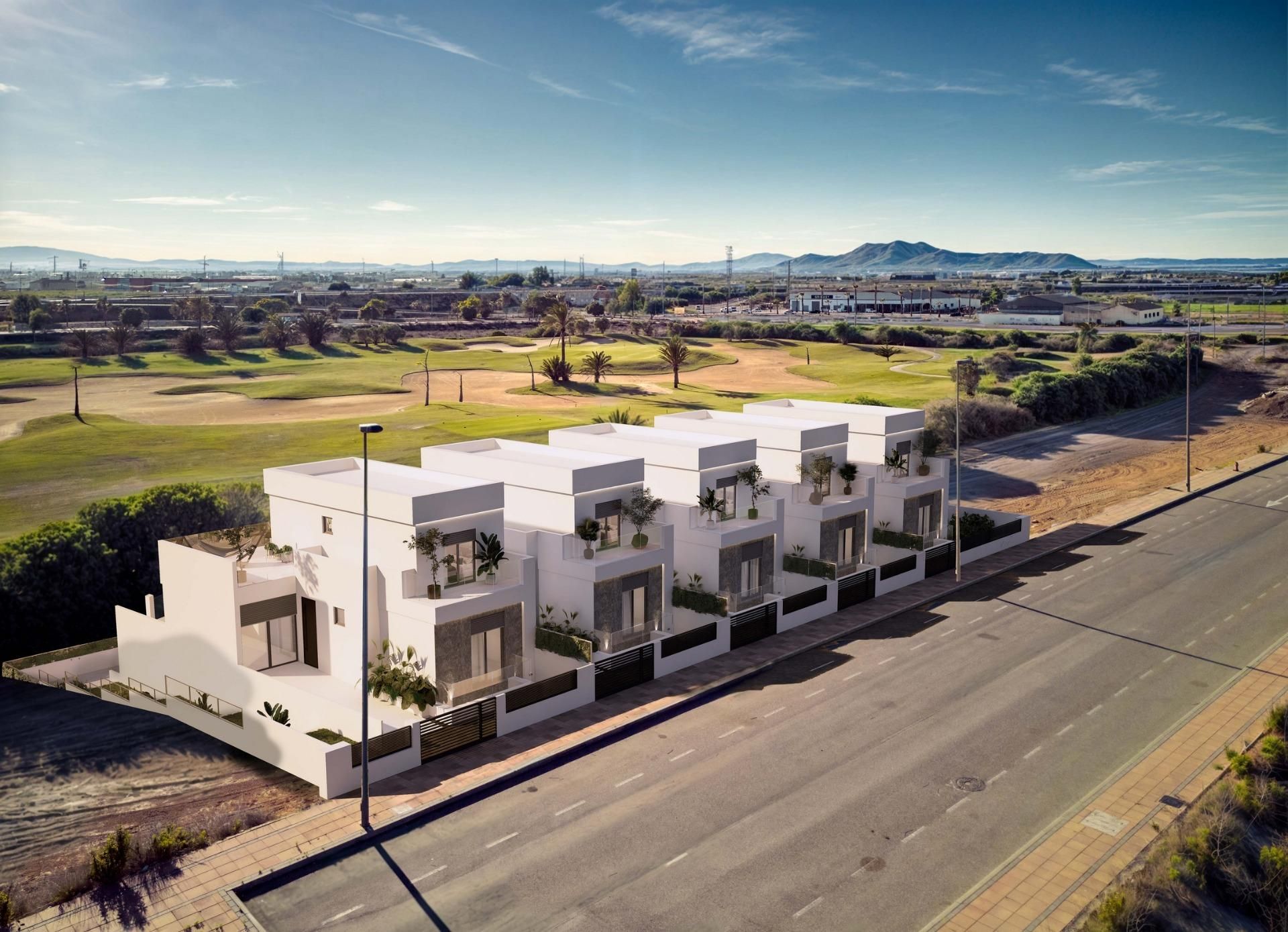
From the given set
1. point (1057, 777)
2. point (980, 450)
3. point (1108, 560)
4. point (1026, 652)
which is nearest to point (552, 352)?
point (980, 450)

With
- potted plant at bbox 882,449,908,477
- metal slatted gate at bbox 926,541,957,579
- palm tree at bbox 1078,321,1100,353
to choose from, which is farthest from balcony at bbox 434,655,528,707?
palm tree at bbox 1078,321,1100,353

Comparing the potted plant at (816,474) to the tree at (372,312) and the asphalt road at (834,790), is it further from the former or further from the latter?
the tree at (372,312)

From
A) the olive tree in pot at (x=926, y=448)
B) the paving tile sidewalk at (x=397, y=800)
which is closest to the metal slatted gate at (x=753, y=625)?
the paving tile sidewalk at (x=397, y=800)

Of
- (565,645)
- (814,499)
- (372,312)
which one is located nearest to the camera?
(565,645)

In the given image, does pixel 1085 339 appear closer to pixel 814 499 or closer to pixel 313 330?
pixel 313 330

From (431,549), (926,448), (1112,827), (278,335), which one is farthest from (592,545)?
(278,335)

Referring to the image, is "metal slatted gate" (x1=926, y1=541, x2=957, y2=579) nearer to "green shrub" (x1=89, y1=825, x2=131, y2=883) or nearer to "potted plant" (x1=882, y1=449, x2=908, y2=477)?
"potted plant" (x1=882, y1=449, x2=908, y2=477)

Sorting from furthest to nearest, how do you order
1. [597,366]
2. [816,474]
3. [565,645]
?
[597,366] < [816,474] < [565,645]

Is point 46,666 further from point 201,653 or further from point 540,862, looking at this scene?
point 540,862
